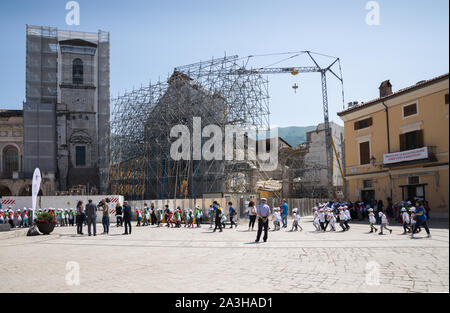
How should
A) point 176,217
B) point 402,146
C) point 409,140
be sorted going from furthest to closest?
point 176,217 < point 402,146 < point 409,140

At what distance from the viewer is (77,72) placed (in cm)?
4575

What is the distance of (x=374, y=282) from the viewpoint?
602cm

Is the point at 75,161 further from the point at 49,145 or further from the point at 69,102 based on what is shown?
the point at 69,102

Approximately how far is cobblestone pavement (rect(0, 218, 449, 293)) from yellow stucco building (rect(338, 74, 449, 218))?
1.27m

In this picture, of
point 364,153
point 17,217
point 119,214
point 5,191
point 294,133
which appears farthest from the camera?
point 294,133

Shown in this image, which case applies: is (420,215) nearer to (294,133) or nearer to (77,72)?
(77,72)

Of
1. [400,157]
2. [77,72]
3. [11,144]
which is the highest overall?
[77,72]

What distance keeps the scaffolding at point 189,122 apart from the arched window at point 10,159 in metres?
14.8

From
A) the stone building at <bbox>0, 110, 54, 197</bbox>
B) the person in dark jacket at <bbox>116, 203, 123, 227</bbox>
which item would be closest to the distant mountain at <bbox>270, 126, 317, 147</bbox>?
the stone building at <bbox>0, 110, 54, 197</bbox>

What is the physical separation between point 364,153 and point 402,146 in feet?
41.5

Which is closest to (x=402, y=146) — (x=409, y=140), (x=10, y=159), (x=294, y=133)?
(x=409, y=140)

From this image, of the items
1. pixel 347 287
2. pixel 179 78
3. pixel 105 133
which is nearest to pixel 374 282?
pixel 347 287

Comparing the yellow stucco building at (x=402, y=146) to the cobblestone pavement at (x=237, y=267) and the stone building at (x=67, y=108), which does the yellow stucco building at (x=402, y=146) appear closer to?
the cobblestone pavement at (x=237, y=267)


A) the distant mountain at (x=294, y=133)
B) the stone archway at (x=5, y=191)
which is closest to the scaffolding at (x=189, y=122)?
the stone archway at (x=5, y=191)
